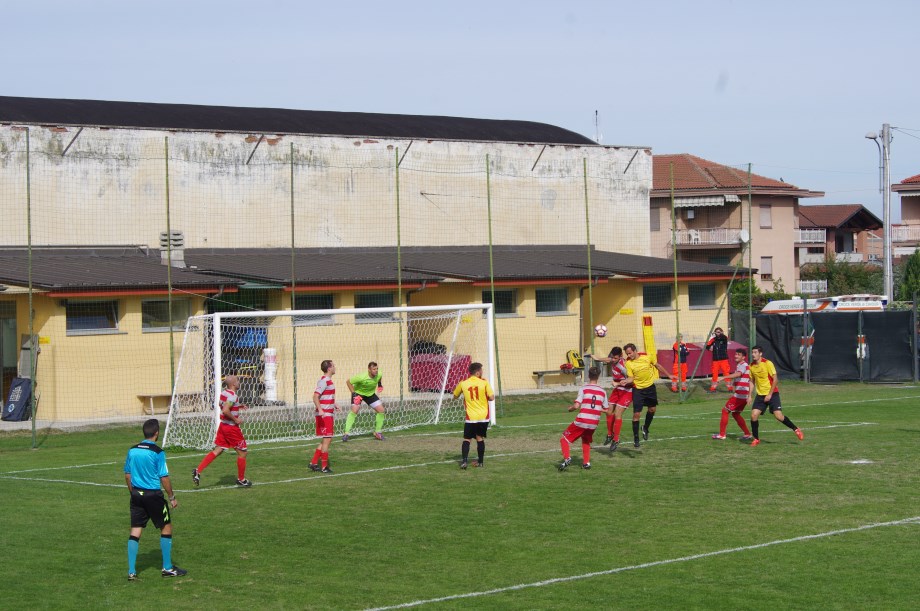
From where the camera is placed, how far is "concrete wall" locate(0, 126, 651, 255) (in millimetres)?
35781

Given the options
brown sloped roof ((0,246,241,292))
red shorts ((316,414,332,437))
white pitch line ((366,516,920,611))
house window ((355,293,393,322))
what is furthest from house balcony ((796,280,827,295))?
white pitch line ((366,516,920,611))

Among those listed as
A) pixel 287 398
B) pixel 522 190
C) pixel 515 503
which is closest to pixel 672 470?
pixel 515 503

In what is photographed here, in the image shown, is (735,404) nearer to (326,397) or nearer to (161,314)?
(326,397)

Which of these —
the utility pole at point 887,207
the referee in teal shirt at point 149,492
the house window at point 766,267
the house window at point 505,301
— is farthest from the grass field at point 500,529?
the house window at point 766,267

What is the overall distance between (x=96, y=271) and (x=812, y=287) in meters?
52.9

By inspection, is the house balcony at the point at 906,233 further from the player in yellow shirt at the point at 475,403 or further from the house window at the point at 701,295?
the player in yellow shirt at the point at 475,403

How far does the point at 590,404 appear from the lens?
18.3 meters

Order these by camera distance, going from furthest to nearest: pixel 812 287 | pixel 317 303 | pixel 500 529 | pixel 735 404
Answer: pixel 812 287 → pixel 317 303 → pixel 735 404 → pixel 500 529

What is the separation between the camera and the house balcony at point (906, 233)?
6862cm

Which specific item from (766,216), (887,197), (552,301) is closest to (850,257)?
(766,216)

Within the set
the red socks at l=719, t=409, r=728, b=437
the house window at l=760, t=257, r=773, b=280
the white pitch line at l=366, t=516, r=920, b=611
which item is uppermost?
the house window at l=760, t=257, r=773, b=280

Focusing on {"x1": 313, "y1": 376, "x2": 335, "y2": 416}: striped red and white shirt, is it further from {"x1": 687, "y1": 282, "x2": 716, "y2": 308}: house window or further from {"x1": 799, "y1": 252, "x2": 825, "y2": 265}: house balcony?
{"x1": 799, "y1": 252, "x2": 825, "y2": 265}: house balcony

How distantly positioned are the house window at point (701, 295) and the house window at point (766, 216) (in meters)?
30.1

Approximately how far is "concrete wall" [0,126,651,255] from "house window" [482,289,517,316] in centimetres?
306
